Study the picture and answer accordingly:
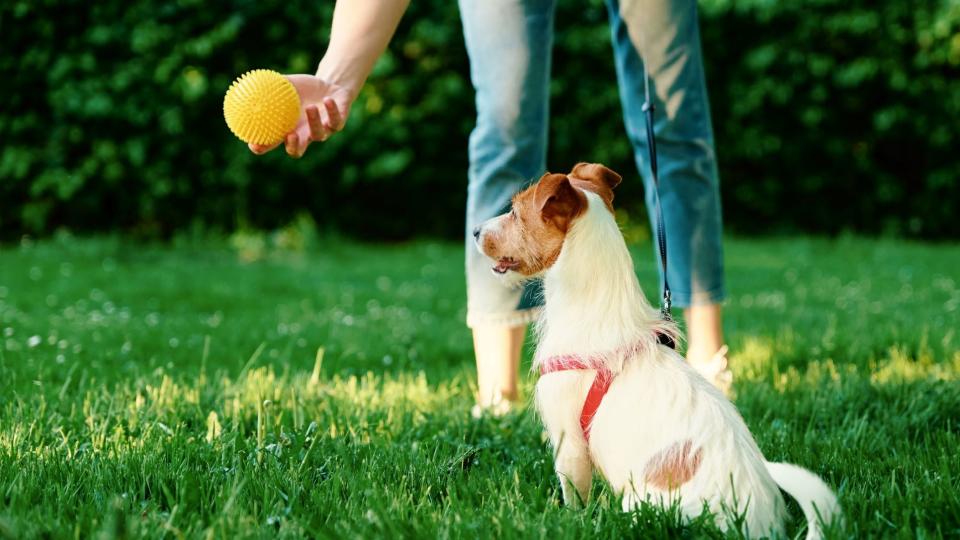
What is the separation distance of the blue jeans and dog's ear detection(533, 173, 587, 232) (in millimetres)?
904

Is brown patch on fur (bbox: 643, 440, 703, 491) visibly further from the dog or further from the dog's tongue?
the dog's tongue

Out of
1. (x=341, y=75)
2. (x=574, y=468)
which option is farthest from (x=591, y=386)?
(x=341, y=75)

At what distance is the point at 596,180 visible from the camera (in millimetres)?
2477

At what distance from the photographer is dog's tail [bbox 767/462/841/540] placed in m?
1.97

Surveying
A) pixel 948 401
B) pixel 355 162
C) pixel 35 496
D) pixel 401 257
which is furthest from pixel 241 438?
pixel 355 162

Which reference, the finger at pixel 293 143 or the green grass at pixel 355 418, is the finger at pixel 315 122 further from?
the green grass at pixel 355 418

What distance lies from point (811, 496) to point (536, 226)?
850mm

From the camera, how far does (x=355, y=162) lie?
9242 millimetres

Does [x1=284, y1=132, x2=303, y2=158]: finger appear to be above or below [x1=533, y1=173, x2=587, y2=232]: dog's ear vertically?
above

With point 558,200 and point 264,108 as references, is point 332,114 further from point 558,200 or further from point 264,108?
point 558,200

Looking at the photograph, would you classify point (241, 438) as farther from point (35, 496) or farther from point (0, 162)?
point (0, 162)

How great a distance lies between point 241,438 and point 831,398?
1863 mm

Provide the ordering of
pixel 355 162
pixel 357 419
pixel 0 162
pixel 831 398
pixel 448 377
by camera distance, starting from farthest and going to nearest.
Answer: pixel 355 162 → pixel 0 162 → pixel 448 377 → pixel 831 398 → pixel 357 419

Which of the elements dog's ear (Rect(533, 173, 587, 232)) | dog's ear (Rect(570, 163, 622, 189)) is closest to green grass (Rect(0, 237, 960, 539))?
dog's ear (Rect(533, 173, 587, 232))
